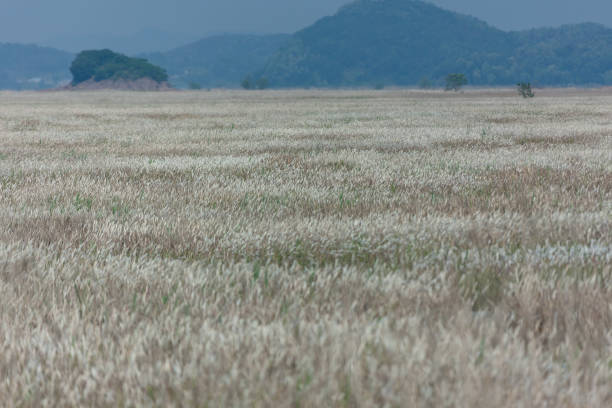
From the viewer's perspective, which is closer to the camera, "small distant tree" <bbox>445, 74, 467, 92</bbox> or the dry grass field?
the dry grass field

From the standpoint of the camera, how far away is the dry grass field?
74.7 inches

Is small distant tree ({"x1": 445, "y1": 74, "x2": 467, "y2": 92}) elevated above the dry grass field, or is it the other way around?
small distant tree ({"x1": 445, "y1": 74, "x2": 467, "y2": 92})

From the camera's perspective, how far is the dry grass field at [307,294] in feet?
6.23

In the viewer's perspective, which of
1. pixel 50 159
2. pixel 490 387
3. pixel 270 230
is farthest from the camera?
pixel 50 159

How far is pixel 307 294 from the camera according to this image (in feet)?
9.37

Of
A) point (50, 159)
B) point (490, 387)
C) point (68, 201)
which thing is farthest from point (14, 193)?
point (490, 387)

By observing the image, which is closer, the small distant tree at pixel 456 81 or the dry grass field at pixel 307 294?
the dry grass field at pixel 307 294

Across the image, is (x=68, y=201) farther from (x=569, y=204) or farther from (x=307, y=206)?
(x=569, y=204)

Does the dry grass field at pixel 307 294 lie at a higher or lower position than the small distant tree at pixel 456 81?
lower

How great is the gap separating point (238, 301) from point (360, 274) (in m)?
0.84

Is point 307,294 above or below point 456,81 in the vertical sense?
A: below

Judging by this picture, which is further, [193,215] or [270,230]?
[193,215]

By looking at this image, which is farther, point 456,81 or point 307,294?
point 456,81

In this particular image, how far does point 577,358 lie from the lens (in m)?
2.05
